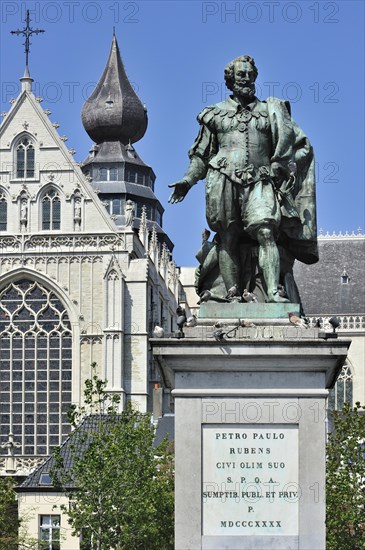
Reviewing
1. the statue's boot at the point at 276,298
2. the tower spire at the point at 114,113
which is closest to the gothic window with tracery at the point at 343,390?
the tower spire at the point at 114,113

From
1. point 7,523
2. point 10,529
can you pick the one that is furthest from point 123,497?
point 10,529

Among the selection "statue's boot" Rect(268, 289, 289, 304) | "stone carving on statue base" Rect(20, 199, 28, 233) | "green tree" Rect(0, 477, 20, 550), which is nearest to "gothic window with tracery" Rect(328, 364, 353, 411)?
"stone carving on statue base" Rect(20, 199, 28, 233)

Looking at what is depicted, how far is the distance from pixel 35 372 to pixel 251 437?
63962 millimetres

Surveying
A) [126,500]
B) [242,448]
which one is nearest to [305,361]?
[242,448]

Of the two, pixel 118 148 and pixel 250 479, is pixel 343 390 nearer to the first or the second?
pixel 118 148

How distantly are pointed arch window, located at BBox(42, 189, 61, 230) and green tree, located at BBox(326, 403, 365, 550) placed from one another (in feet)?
114

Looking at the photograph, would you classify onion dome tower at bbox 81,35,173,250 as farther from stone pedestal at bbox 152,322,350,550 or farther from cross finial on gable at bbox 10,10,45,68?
stone pedestal at bbox 152,322,350,550

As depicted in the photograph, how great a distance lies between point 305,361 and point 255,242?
1.81 metres

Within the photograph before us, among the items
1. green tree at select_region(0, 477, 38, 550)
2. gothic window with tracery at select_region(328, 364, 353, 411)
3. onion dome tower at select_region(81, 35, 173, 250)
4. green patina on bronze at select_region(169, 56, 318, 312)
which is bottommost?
green tree at select_region(0, 477, 38, 550)

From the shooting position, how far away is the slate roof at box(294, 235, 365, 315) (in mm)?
105188

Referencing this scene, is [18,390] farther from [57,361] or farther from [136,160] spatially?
[136,160]

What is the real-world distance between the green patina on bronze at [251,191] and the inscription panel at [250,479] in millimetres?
1611

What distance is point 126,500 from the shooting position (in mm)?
54406

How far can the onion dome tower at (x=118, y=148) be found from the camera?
329ft
